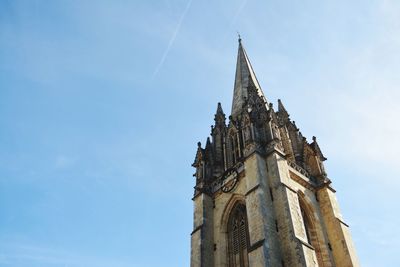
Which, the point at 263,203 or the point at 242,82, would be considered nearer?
the point at 263,203

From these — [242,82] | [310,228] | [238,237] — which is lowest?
[238,237]

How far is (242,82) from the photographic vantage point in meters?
31.1

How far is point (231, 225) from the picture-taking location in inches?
826

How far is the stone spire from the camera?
29172 millimetres

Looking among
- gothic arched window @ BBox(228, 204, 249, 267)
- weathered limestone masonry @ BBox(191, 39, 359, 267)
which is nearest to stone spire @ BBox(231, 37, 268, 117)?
weathered limestone masonry @ BBox(191, 39, 359, 267)

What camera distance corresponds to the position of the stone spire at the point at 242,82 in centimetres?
2917

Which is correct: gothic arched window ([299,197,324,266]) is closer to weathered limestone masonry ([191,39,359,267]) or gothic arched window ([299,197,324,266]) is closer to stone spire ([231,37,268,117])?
weathered limestone masonry ([191,39,359,267])

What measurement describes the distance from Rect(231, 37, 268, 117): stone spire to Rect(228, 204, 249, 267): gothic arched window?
9.22 m

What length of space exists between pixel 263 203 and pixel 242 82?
48.1 feet

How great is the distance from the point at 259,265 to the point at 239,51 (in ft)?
79.0

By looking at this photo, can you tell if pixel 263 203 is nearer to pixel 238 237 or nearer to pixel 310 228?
pixel 238 237

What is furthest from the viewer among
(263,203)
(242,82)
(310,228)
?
(242,82)

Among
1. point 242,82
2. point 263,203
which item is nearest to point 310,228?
point 263,203

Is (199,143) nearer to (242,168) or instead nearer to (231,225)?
(242,168)
